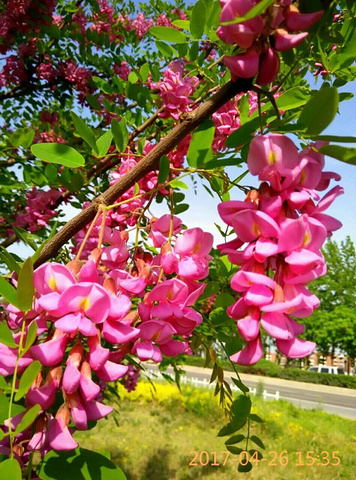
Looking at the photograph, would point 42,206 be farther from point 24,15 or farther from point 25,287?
point 24,15

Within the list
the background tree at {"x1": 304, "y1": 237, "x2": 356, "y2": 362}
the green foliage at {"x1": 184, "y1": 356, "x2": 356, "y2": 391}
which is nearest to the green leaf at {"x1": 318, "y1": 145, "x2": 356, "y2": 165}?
the green foliage at {"x1": 184, "y1": 356, "x2": 356, "y2": 391}

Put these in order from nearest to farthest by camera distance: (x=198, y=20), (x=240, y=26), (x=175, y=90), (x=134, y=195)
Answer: (x=240, y=26) < (x=198, y=20) < (x=134, y=195) < (x=175, y=90)

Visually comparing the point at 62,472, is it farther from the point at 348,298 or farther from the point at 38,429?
the point at 348,298

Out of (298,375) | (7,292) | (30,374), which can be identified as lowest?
(298,375)

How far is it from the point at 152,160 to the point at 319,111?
30cm

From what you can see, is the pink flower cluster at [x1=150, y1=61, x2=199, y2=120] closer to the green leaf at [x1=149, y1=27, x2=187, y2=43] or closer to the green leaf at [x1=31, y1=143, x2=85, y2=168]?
the green leaf at [x1=149, y1=27, x2=187, y2=43]

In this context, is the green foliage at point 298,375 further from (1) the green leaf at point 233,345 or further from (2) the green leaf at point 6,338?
(2) the green leaf at point 6,338

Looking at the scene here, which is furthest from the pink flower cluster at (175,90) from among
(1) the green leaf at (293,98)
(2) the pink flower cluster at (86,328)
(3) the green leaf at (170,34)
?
(2) the pink flower cluster at (86,328)

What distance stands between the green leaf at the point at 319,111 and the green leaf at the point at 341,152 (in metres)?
0.03

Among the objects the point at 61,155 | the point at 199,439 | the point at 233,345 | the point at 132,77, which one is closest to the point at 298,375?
the point at 199,439

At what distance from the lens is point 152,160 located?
70 centimetres

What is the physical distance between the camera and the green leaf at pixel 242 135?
65cm

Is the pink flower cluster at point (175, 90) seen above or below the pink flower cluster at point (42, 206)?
above

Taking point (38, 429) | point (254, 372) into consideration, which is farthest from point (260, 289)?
point (254, 372)
